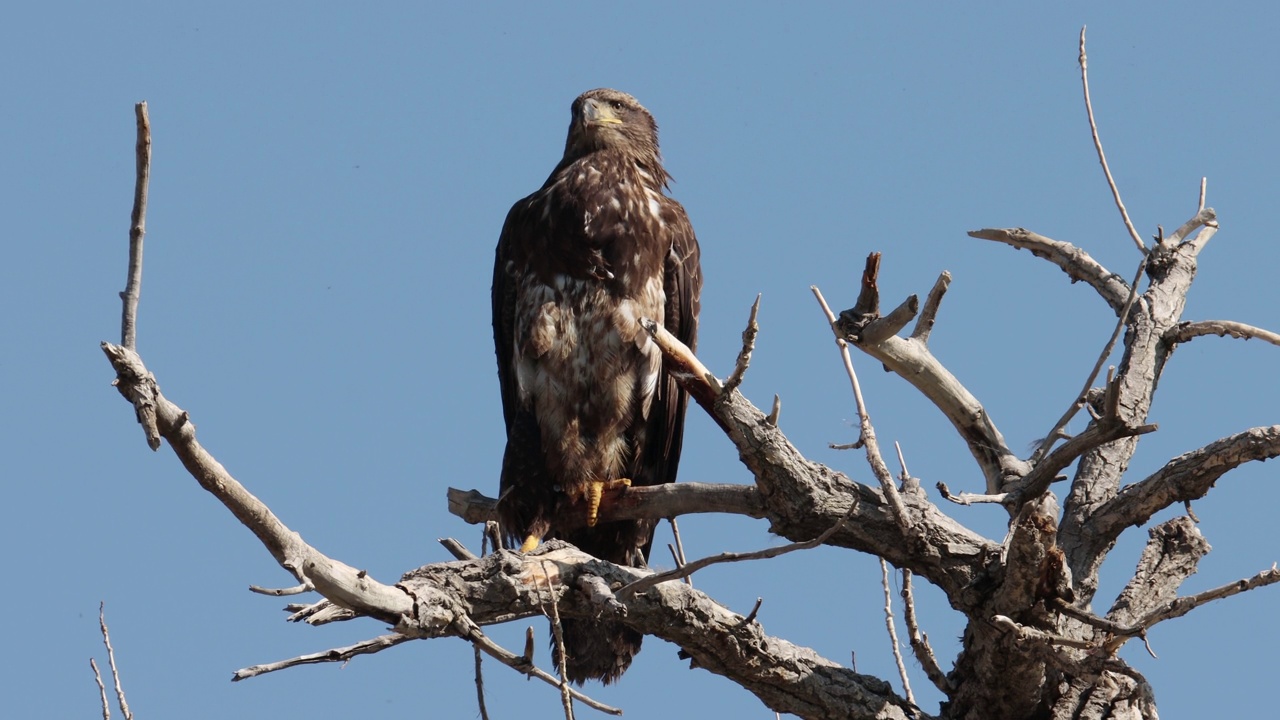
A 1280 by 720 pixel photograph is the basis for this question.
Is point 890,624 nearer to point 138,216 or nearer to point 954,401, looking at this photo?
point 954,401

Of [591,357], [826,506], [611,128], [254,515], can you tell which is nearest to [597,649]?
[591,357]

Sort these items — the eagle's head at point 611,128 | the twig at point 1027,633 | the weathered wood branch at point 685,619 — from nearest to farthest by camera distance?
the twig at point 1027,633, the weathered wood branch at point 685,619, the eagle's head at point 611,128

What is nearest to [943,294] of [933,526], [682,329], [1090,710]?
[933,526]

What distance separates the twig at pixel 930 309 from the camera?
3533 millimetres

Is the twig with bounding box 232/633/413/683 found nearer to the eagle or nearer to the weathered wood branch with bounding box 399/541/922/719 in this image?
the weathered wood branch with bounding box 399/541/922/719

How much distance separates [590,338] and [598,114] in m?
1.33

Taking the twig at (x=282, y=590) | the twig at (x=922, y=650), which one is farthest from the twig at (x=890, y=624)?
the twig at (x=282, y=590)

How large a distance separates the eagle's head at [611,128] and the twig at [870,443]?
2495 millimetres

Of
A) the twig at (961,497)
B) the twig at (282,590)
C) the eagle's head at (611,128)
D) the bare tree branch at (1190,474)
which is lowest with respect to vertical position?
the twig at (282,590)

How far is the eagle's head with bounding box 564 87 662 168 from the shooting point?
5746 mm

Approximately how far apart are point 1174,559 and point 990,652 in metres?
0.83

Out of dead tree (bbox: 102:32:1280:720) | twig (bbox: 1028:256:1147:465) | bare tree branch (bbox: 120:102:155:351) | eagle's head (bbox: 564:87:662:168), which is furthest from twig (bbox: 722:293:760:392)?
eagle's head (bbox: 564:87:662:168)

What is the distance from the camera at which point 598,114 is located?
230 inches

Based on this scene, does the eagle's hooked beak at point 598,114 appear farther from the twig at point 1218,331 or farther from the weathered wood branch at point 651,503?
the twig at point 1218,331
